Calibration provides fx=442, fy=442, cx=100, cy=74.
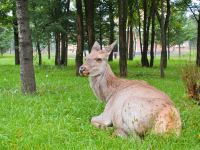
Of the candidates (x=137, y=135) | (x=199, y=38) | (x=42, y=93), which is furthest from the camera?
(x=199, y=38)

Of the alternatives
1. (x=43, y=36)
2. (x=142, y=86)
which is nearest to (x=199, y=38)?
(x=43, y=36)

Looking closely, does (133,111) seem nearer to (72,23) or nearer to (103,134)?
(103,134)

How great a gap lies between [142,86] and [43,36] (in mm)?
16744

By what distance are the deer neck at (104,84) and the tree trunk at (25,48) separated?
3741mm

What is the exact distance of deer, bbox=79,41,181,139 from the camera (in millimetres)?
6309

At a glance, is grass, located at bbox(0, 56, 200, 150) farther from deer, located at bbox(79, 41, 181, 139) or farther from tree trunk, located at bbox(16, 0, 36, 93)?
tree trunk, located at bbox(16, 0, 36, 93)

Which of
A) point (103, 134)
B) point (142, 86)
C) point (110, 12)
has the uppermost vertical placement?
point (110, 12)

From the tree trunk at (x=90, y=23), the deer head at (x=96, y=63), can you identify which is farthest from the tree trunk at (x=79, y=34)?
the deer head at (x=96, y=63)

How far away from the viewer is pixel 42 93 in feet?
37.9

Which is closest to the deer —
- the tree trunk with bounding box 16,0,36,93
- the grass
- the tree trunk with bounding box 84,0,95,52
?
the grass

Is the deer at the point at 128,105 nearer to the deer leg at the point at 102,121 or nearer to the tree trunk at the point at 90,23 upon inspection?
the deer leg at the point at 102,121

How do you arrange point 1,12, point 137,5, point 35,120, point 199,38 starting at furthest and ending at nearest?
point 137,5 → point 1,12 → point 199,38 → point 35,120

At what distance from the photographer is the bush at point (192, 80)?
11.6m

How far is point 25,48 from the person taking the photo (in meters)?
11.2
